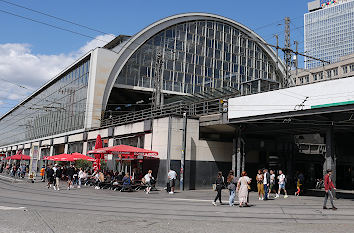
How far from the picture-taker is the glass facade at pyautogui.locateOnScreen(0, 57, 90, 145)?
5006cm

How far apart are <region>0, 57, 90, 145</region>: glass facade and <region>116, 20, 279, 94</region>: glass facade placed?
5.96 m

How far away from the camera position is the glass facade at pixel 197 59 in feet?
177

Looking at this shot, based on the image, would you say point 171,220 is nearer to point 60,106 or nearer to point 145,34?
point 145,34

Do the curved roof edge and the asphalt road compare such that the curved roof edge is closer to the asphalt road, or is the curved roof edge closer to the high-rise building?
the asphalt road

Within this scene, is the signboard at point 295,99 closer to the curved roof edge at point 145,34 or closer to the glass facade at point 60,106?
the curved roof edge at point 145,34

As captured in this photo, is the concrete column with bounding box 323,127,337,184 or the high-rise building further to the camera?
the high-rise building

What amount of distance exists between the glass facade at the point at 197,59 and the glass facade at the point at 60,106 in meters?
5.96

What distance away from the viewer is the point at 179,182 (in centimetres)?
2686

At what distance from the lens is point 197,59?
60.1 meters

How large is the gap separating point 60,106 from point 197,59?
24.5 m

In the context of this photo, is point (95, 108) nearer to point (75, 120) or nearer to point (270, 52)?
point (75, 120)

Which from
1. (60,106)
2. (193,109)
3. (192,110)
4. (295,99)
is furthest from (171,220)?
(60,106)

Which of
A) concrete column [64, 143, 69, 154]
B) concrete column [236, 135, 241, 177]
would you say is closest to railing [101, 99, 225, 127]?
concrete column [236, 135, 241, 177]

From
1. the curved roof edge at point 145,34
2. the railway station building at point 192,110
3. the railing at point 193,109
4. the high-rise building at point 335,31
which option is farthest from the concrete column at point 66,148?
the high-rise building at point 335,31
